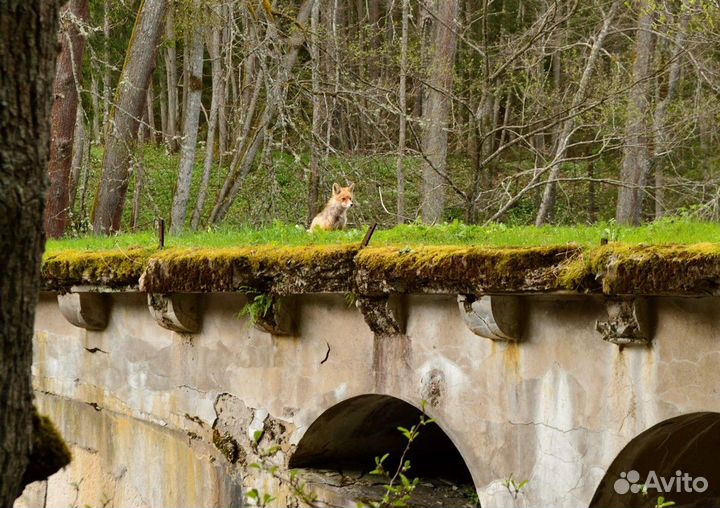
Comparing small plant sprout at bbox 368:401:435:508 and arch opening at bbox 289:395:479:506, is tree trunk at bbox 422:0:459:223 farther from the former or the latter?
small plant sprout at bbox 368:401:435:508

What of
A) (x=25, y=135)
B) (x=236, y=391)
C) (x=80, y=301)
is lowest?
(x=236, y=391)

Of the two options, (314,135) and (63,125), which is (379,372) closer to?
(314,135)

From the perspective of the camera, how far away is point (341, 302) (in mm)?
7102

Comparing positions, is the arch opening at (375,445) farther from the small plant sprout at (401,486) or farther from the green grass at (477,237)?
the small plant sprout at (401,486)

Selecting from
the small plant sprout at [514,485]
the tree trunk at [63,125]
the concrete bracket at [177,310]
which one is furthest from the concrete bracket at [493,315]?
the tree trunk at [63,125]

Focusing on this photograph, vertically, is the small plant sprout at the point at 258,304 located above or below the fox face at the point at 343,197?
below

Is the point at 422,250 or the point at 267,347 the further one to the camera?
the point at 267,347

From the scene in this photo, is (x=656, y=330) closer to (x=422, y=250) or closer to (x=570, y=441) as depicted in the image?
(x=570, y=441)

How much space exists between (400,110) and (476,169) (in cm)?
166

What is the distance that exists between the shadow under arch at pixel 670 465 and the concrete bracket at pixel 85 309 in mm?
4725

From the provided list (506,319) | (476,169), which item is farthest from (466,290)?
(476,169)

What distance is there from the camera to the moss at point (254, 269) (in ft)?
21.3

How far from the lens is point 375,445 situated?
845cm

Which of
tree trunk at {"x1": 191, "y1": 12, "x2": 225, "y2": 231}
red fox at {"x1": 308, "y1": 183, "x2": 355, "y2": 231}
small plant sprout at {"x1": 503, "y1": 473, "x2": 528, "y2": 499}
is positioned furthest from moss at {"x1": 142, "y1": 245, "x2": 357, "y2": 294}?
tree trunk at {"x1": 191, "y1": 12, "x2": 225, "y2": 231}
